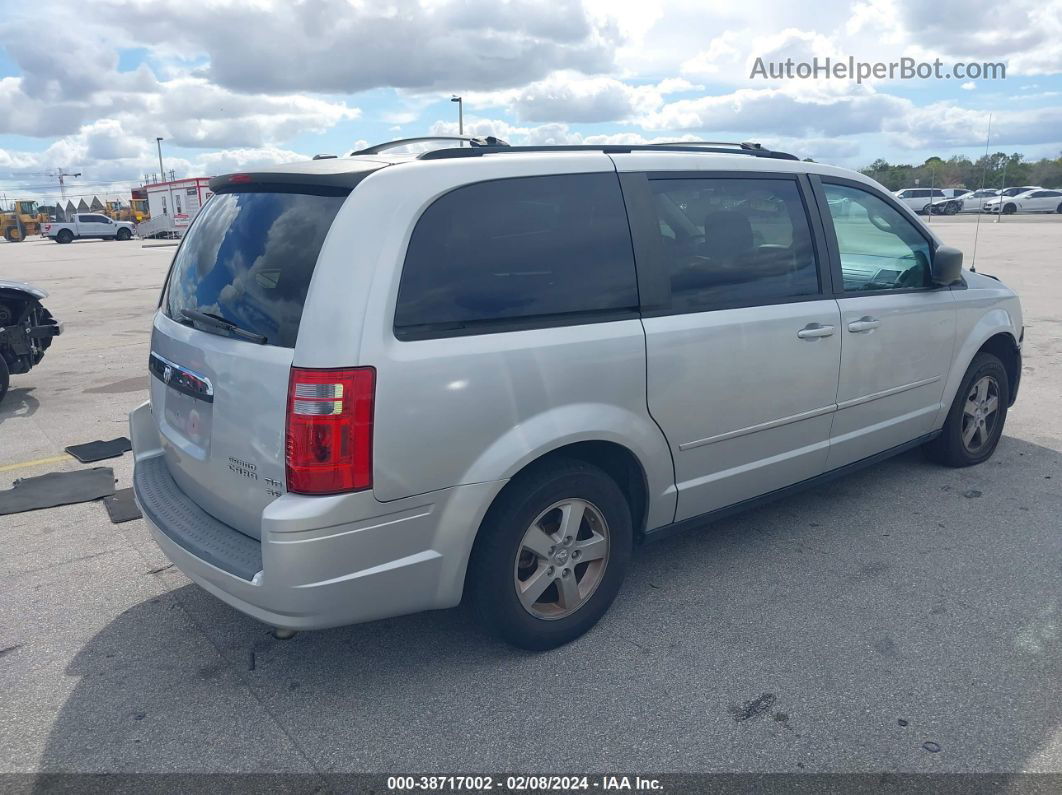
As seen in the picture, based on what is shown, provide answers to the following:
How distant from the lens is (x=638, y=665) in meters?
3.19

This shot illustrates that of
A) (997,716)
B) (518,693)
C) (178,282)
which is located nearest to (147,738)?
(518,693)

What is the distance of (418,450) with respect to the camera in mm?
2740

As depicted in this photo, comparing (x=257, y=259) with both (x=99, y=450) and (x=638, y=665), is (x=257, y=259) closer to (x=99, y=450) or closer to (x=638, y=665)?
(x=638, y=665)

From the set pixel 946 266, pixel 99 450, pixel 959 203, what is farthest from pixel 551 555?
pixel 959 203

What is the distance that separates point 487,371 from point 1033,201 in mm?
50024

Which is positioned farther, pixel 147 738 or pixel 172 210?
pixel 172 210

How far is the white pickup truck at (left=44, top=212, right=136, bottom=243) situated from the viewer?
46734mm

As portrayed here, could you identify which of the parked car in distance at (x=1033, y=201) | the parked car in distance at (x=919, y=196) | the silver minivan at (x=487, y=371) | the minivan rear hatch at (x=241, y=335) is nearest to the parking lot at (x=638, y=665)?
the silver minivan at (x=487, y=371)

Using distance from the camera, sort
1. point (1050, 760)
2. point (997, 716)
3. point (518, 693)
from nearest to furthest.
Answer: point (1050, 760) < point (997, 716) < point (518, 693)

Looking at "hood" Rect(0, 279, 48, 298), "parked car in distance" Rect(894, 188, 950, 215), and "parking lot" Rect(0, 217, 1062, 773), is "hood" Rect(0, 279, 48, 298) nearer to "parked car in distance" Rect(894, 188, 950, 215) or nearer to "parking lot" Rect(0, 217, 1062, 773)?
"parking lot" Rect(0, 217, 1062, 773)

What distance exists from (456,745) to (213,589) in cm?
101

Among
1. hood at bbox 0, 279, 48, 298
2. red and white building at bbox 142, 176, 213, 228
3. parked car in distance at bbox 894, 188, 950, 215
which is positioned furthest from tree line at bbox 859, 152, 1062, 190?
hood at bbox 0, 279, 48, 298

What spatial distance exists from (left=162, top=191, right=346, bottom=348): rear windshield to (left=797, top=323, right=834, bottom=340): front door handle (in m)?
2.16

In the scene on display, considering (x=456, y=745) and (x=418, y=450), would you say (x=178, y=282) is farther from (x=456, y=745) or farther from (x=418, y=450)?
(x=456, y=745)
